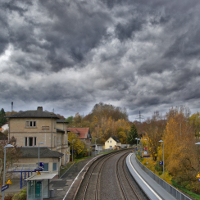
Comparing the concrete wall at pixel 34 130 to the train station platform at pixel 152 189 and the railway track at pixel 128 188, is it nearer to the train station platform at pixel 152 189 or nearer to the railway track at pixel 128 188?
the railway track at pixel 128 188

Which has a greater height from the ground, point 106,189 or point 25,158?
point 25,158

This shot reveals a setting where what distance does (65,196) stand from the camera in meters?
18.6

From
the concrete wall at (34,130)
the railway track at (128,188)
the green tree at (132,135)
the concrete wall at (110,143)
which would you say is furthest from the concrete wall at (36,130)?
the green tree at (132,135)

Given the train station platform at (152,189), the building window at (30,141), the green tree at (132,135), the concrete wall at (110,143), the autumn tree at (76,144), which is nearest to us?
the train station platform at (152,189)

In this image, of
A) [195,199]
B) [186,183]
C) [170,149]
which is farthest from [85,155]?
[195,199]

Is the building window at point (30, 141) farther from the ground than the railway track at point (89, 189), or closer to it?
farther from the ground

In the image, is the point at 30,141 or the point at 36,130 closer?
the point at 30,141

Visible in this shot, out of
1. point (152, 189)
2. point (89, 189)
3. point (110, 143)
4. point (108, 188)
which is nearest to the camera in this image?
point (152, 189)

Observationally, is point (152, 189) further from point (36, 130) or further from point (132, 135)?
point (132, 135)

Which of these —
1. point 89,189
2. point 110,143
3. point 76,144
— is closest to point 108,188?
point 89,189

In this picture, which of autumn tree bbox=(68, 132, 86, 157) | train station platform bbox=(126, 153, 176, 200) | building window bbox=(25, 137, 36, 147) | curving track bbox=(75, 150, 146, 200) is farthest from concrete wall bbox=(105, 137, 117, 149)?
train station platform bbox=(126, 153, 176, 200)

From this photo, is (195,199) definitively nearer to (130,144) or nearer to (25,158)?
(25,158)

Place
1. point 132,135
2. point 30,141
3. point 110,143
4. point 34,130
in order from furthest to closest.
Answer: point 132,135 < point 110,143 < point 34,130 < point 30,141

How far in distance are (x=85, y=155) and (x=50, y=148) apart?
25.2m
